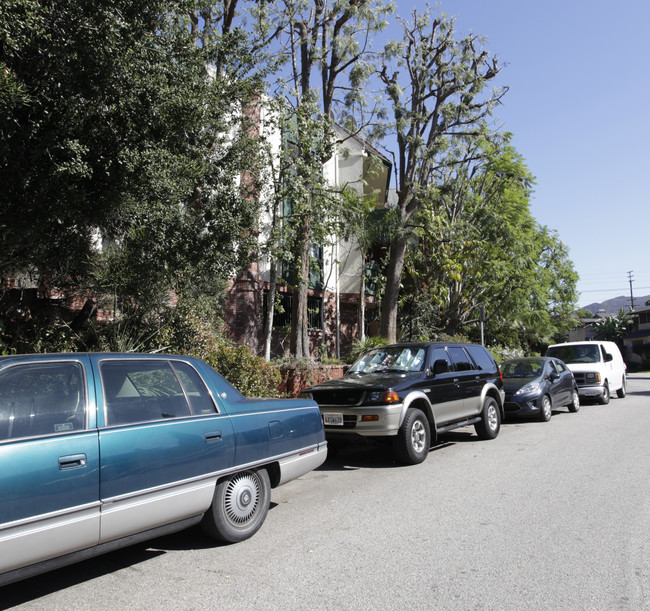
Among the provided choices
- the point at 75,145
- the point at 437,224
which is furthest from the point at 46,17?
the point at 437,224

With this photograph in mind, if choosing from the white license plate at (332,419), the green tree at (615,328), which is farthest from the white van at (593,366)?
the green tree at (615,328)

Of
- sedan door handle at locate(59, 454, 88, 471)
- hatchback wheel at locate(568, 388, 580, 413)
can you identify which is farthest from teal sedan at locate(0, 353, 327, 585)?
hatchback wheel at locate(568, 388, 580, 413)

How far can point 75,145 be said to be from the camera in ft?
22.0

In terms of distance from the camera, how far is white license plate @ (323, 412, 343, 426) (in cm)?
814

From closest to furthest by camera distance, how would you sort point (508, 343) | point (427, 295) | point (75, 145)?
point (75, 145)
point (427, 295)
point (508, 343)

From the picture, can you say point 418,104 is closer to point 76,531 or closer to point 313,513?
point 313,513

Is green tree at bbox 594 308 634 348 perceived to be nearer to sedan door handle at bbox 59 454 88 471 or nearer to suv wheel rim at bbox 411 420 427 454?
suv wheel rim at bbox 411 420 427 454

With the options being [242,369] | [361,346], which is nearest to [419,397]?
[242,369]

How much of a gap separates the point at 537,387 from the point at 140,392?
35.5 ft

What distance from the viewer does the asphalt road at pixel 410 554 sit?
12.5 ft

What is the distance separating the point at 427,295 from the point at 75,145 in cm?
1745

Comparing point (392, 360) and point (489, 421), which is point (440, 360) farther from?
point (489, 421)

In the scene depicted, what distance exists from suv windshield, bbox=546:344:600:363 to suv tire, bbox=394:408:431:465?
35.3 feet

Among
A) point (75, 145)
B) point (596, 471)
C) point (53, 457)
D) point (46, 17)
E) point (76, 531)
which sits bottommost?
point (596, 471)
